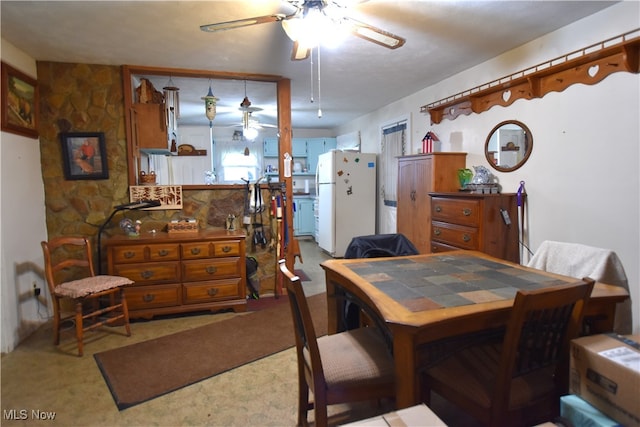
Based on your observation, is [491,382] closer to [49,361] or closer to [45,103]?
[49,361]

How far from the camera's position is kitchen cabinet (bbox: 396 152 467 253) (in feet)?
11.2

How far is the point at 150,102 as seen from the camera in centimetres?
345

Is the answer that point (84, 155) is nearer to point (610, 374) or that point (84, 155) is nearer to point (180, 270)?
point (180, 270)

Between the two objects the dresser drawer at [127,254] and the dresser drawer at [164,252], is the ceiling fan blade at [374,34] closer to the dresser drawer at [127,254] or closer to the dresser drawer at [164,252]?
the dresser drawer at [164,252]

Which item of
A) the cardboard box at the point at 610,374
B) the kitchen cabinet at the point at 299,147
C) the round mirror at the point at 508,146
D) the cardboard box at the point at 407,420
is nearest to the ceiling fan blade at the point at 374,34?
the round mirror at the point at 508,146

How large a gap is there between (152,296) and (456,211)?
2786mm

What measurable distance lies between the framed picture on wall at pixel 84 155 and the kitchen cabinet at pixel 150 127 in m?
0.33

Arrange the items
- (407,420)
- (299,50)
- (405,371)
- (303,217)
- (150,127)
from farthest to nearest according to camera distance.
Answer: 1. (303,217)
2. (150,127)
3. (299,50)
4. (405,371)
5. (407,420)

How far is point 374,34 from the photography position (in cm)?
199

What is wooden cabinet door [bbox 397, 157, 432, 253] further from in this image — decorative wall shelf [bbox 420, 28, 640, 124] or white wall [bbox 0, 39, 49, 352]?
white wall [bbox 0, 39, 49, 352]

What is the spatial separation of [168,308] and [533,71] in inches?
145

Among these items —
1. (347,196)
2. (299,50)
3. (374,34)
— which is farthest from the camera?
(347,196)

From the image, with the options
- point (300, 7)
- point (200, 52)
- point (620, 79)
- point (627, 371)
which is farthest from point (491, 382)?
point (200, 52)

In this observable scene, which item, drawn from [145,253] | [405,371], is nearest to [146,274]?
[145,253]
